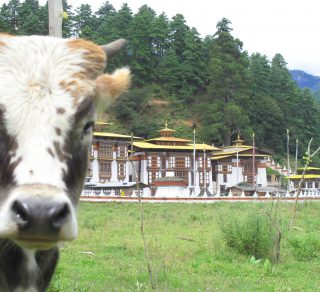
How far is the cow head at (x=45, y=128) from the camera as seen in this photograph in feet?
8.62

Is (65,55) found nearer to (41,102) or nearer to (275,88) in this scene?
(41,102)

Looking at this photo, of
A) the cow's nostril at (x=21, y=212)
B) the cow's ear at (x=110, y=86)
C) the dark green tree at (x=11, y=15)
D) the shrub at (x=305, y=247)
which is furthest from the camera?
the dark green tree at (x=11, y=15)

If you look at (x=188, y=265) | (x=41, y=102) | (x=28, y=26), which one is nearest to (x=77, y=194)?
(x=41, y=102)

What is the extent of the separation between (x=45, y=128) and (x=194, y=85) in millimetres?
→ 83245

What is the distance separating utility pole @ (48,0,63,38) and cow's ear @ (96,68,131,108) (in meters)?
4.22

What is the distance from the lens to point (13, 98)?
310 cm

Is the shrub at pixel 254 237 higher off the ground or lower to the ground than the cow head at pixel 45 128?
lower

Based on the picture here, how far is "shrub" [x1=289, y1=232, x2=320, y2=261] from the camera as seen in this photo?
1360cm

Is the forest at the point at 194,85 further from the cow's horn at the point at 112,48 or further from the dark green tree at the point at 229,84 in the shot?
the cow's horn at the point at 112,48

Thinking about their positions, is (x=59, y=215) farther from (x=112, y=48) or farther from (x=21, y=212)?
(x=112, y=48)

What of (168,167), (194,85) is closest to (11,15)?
(194,85)

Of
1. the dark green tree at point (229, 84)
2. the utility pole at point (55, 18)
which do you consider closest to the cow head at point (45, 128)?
the utility pole at point (55, 18)

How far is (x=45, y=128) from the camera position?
304cm

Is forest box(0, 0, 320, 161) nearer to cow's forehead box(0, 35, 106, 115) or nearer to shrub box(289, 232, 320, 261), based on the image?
shrub box(289, 232, 320, 261)
